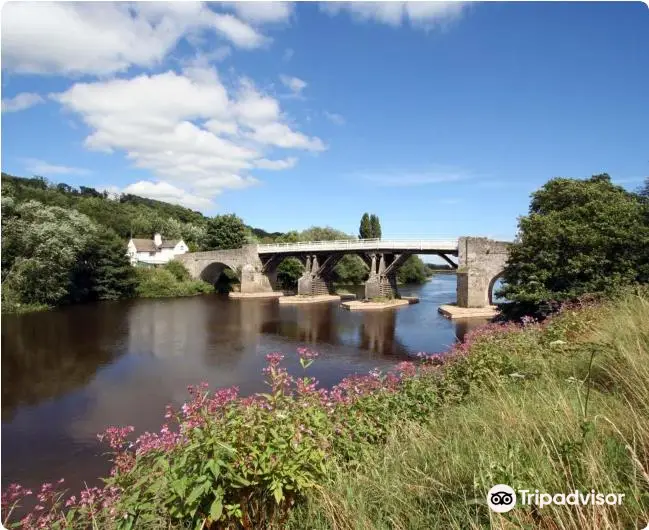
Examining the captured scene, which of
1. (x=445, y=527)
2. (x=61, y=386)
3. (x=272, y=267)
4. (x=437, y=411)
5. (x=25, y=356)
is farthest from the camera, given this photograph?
(x=272, y=267)

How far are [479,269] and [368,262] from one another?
1144cm

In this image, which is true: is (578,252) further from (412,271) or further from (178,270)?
(412,271)

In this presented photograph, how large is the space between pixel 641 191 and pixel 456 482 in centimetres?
2780

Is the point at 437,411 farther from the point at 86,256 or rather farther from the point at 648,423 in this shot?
the point at 86,256

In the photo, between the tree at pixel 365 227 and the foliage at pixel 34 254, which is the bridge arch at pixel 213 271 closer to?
the foliage at pixel 34 254

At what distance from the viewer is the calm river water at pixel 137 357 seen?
9.76 metres

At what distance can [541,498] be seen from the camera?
194 cm

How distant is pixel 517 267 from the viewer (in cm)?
1688

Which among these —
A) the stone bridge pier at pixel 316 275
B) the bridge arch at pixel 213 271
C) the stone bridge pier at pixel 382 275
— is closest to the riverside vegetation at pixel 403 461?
the stone bridge pier at pixel 382 275

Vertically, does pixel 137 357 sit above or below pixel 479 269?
below

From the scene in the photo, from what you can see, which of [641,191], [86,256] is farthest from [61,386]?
[641,191]

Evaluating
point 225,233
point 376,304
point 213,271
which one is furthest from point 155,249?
point 376,304

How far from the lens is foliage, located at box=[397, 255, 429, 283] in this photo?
60.8 meters

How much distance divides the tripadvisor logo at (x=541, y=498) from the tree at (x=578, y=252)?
43.4 ft
